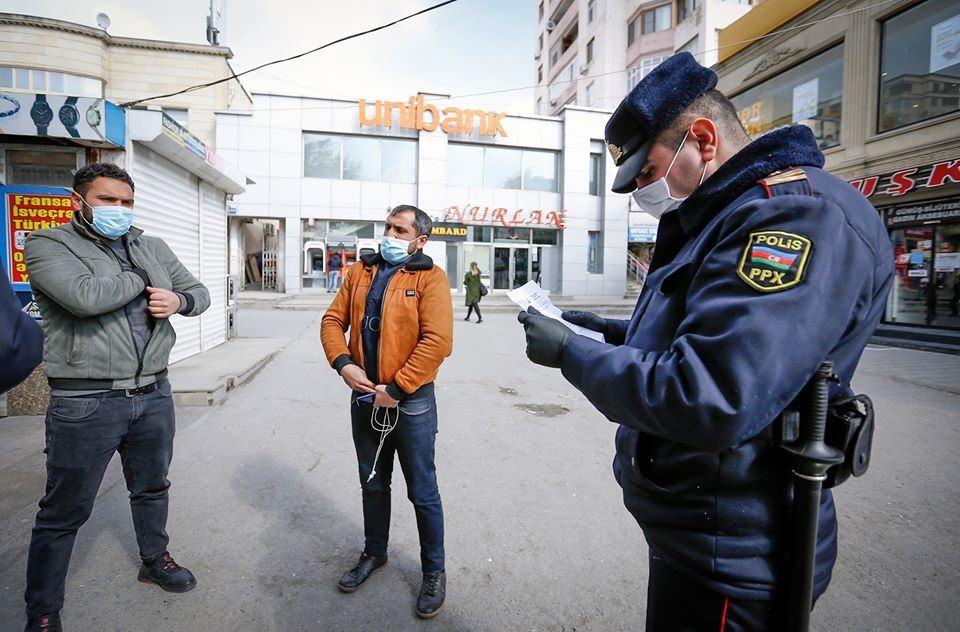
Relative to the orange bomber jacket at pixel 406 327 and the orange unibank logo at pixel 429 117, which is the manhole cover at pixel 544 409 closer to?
the orange bomber jacket at pixel 406 327

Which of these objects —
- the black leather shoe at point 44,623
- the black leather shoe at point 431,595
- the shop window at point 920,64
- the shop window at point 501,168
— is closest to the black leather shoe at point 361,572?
the black leather shoe at point 431,595

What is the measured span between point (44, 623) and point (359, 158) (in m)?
22.9

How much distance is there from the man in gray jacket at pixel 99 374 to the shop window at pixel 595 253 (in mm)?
24671

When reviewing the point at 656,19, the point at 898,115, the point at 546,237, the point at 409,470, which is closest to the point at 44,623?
the point at 409,470

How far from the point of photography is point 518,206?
81.6 feet

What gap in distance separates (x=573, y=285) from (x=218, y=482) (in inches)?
899

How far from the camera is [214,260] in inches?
380

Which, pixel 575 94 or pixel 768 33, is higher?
pixel 575 94

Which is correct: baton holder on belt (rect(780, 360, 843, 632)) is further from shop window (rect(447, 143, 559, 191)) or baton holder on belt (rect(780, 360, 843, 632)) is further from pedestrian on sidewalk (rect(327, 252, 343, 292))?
shop window (rect(447, 143, 559, 191))

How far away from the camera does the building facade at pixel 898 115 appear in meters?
10.6

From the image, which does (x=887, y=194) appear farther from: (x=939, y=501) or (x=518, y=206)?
(x=518, y=206)

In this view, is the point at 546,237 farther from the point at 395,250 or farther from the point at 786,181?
the point at 786,181

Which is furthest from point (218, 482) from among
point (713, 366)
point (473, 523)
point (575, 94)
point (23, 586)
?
point (575, 94)

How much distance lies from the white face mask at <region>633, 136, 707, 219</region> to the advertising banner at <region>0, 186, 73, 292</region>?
6513 mm
